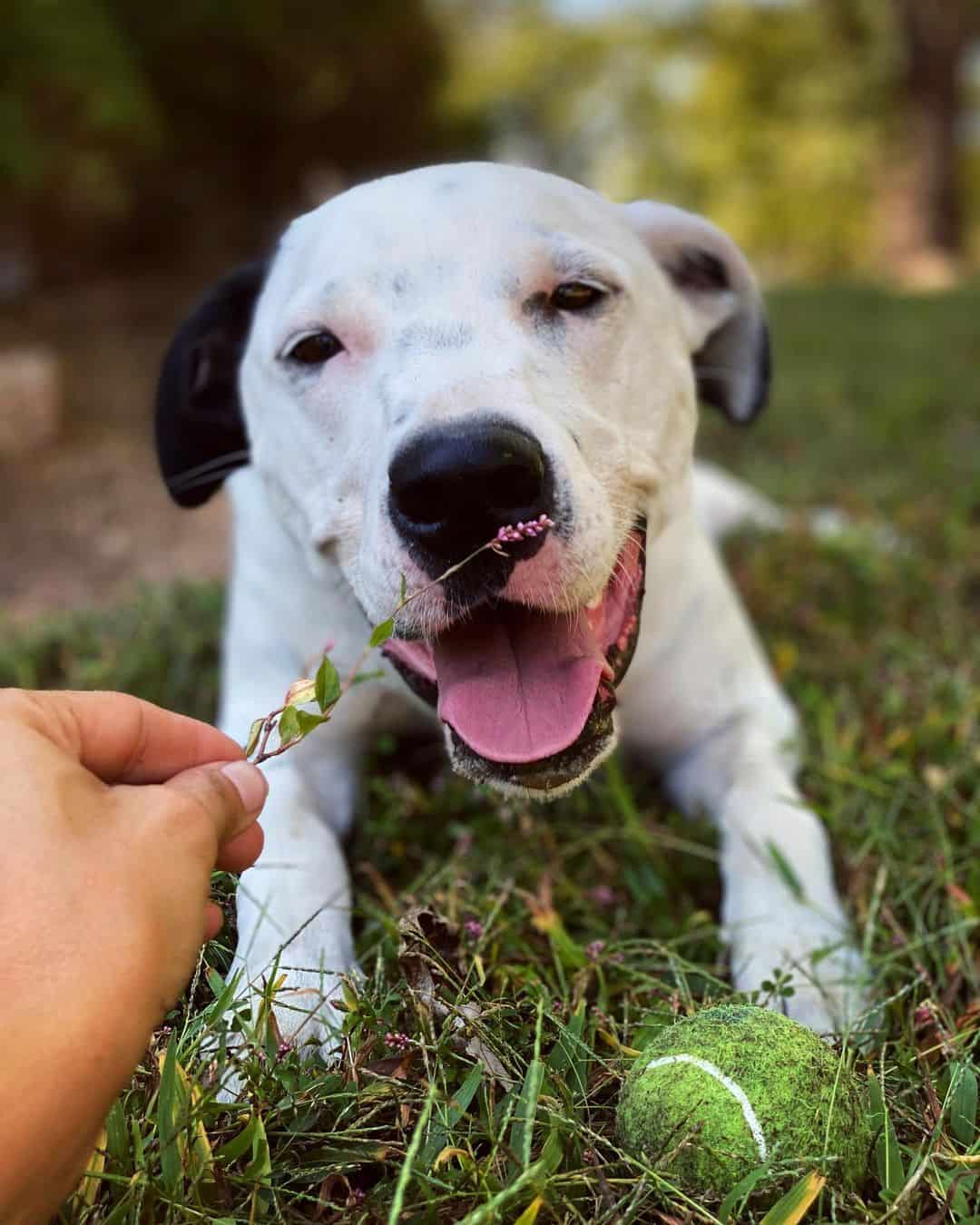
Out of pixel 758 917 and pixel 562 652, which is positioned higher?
pixel 562 652

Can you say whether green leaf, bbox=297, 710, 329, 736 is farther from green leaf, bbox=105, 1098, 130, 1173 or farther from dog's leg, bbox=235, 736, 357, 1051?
green leaf, bbox=105, 1098, 130, 1173

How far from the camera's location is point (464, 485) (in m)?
1.54

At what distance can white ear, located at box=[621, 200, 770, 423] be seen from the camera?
2.43m

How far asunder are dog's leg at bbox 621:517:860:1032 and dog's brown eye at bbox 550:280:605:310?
512mm

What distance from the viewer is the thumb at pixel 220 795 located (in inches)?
48.8

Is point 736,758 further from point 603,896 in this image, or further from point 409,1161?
point 409,1161

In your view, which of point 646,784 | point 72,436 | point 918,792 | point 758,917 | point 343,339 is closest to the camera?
point 758,917

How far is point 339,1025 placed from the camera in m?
1.54

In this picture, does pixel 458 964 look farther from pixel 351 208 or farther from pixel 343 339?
pixel 351 208

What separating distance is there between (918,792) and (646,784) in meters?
0.56

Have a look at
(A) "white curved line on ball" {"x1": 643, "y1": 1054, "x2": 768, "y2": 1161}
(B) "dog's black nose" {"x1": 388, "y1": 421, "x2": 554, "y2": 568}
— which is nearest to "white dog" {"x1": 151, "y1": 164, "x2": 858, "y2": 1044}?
(B) "dog's black nose" {"x1": 388, "y1": 421, "x2": 554, "y2": 568}

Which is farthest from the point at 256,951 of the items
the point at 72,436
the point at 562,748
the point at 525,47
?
the point at 525,47

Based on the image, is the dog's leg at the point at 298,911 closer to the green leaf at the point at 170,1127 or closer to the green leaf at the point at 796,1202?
the green leaf at the point at 170,1127

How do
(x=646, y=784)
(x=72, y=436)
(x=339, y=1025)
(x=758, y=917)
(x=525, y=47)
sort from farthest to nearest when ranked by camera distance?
(x=525, y=47), (x=72, y=436), (x=646, y=784), (x=758, y=917), (x=339, y=1025)
